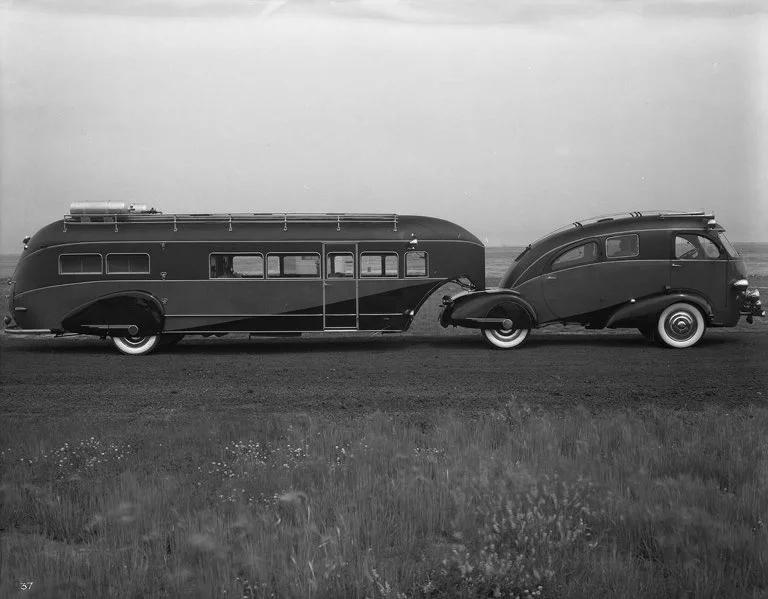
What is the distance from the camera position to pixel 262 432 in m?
8.32

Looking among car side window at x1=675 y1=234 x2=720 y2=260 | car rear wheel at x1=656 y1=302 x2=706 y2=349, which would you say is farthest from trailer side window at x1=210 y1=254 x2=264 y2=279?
car side window at x1=675 y1=234 x2=720 y2=260

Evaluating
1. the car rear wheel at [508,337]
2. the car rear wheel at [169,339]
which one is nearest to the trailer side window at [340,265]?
the car rear wheel at [508,337]

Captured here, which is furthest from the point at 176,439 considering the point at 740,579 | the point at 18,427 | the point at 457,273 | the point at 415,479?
the point at 457,273

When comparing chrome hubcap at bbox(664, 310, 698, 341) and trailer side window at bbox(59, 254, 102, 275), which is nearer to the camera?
chrome hubcap at bbox(664, 310, 698, 341)

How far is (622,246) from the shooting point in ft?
53.0

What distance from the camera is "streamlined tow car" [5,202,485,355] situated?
16.0m

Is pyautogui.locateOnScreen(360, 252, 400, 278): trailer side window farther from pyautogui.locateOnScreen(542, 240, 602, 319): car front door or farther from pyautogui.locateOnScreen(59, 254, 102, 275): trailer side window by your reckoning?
pyautogui.locateOnScreen(59, 254, 102, 275): trailer side window

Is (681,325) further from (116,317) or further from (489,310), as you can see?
(116,317)

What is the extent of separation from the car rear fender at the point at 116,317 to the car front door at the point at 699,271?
1090 cm

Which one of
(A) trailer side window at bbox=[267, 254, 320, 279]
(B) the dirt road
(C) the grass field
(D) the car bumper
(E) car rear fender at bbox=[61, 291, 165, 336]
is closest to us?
(C) the grass field

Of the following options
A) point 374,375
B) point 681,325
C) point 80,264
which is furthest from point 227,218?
point 681,325

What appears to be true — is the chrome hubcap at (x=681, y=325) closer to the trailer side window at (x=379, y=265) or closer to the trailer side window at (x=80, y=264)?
the trailer side window at (x=379, y=265)

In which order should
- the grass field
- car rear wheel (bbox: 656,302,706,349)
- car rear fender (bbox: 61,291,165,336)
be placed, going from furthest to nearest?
car rear wheel (bbox: 656,302,706,349) < car rear fender (bbox: 61,291,165,336) < the grass field

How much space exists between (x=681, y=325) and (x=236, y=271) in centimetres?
943
